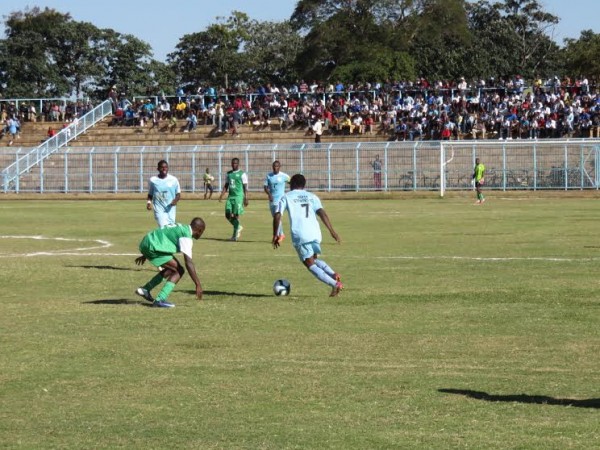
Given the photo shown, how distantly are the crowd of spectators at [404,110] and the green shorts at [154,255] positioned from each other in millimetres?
48367

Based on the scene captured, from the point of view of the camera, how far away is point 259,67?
119 meters

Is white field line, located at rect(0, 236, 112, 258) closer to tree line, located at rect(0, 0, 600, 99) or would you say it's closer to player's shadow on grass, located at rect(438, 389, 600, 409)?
player's shadow on grass, located at rect(438, 389, 600, 409)

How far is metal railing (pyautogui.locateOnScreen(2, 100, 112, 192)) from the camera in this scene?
2643 inches

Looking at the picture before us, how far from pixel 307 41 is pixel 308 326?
8987cm

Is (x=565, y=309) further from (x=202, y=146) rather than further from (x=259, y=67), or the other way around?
Result: (x=259, y=67)

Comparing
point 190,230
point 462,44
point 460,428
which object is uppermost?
point 462,44

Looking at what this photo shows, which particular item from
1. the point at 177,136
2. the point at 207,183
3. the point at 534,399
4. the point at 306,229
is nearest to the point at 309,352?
the point at 534,399

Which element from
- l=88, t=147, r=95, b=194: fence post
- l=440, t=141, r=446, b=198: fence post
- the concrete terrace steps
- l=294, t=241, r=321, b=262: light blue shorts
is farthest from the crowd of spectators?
l=294, t=241, r=321, b=262: light blue shorts

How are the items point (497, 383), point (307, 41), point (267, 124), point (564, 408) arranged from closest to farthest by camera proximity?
point (564, 408)
point (497, 383)
point (267, 124)
point (307, 41)

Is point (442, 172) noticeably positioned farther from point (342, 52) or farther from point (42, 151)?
point (342, 52)

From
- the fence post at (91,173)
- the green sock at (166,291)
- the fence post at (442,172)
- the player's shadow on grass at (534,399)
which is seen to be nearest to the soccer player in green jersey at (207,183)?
the fence post at (91,173)

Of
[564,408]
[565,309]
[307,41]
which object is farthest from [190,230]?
[307,41]

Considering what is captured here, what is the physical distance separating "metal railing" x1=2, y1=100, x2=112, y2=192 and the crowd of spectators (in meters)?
2.50

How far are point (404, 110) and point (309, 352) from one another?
5638cm
